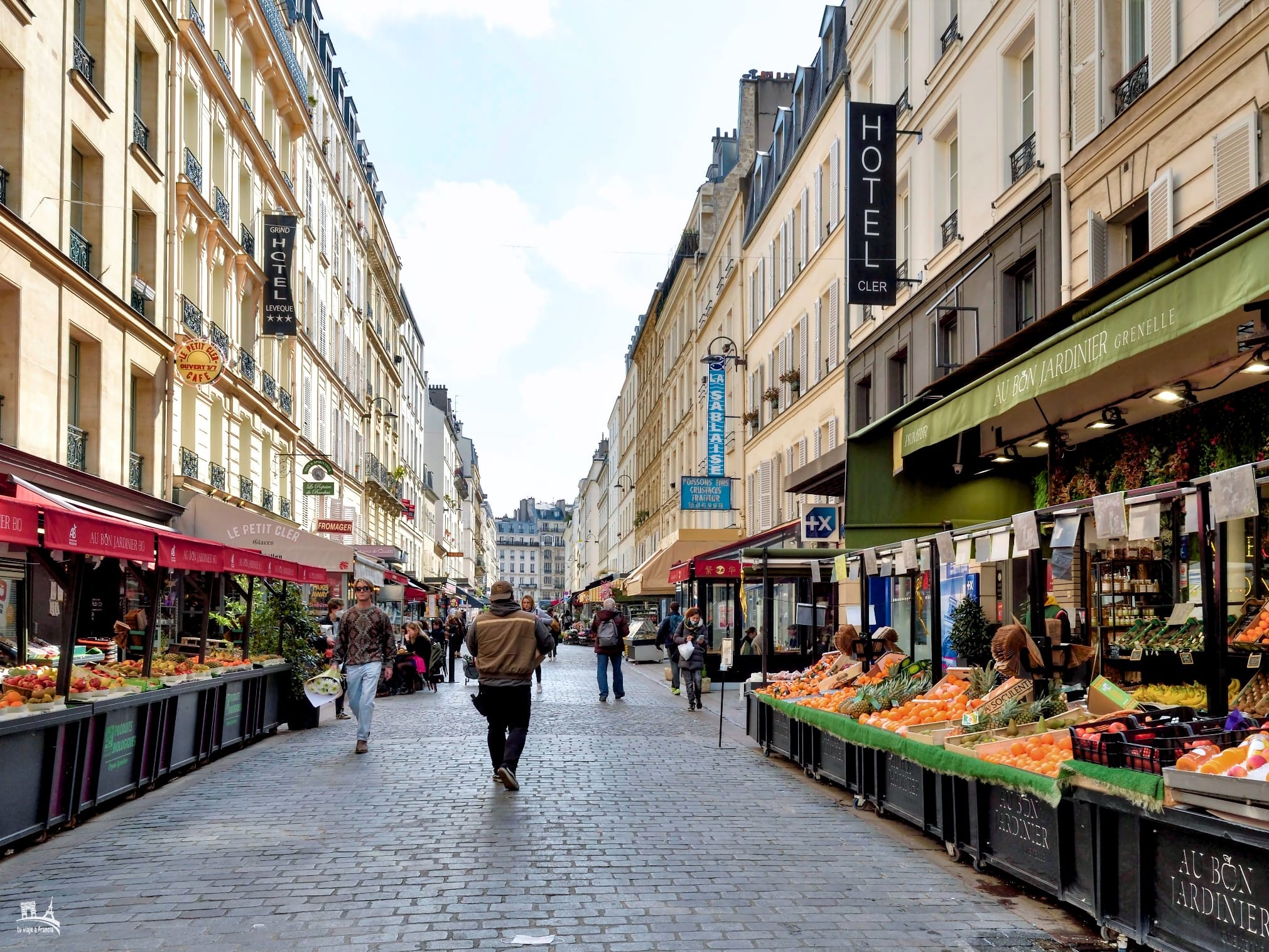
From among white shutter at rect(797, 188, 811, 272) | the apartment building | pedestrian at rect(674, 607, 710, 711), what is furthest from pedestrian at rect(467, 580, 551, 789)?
white shutter at rect(797, 188, 811, 272)

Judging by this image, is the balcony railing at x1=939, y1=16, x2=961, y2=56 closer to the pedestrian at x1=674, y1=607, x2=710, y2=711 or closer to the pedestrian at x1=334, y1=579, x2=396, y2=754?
the pedestrian at x1=674, y1=607, x2=710, y2=711

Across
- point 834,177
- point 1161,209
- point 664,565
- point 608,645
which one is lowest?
point 608,645

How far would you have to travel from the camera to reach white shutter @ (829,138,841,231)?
24703 millimetres

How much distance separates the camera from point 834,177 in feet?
82.6

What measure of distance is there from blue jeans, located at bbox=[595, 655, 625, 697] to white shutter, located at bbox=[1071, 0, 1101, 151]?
39.2ft

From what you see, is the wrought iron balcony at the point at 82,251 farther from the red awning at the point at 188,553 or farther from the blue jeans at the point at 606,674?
the blue jeans at the point at 606,674

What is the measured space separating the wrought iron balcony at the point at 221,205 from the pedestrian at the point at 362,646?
48.0 feet

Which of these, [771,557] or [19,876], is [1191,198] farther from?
[19,876]

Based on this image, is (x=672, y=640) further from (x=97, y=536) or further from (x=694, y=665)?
(x=97, y=536)

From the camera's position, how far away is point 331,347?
41.7m

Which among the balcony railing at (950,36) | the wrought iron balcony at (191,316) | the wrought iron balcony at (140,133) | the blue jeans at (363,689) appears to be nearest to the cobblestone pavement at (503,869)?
the blue jeans at (363,689)

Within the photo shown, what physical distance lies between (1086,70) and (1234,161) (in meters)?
3.60

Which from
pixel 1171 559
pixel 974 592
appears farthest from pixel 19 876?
pixel 974 592

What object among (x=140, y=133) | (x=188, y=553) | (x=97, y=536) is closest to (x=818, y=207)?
(x=140, y=133)
